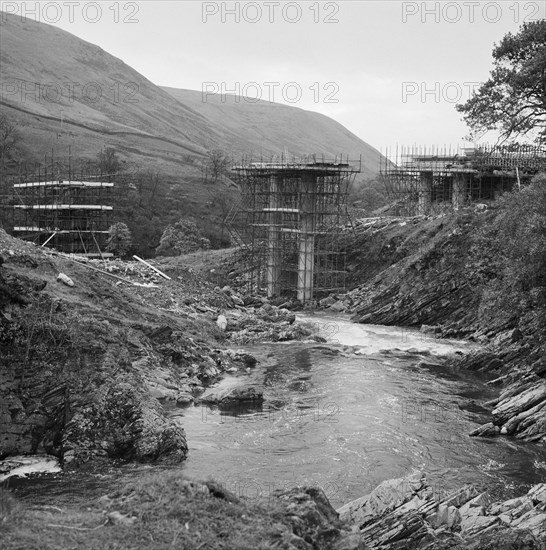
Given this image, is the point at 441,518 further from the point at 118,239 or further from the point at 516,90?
the point at 118,239

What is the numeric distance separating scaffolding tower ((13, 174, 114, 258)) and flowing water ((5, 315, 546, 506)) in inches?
1570

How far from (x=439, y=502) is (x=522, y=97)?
24973 millimetres

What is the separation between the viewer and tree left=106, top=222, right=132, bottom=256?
84562mm

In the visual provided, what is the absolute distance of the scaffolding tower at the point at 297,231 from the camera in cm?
6712

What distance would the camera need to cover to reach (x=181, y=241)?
91.1 meters

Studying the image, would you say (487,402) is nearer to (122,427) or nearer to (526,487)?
(526,487)

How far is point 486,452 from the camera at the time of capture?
2655 centimetres

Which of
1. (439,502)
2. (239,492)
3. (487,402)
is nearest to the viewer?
(439,502)

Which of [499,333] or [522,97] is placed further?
[499,333]

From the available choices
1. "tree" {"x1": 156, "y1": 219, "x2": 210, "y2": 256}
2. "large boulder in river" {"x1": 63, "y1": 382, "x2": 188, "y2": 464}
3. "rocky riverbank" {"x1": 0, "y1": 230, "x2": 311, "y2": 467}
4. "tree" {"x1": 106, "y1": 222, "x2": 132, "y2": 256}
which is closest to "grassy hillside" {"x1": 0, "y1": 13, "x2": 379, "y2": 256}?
"tree" {"x1": 156, "y1": 219, "x2": 210, "y2": 256}

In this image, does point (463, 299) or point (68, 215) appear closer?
point (463, 299)

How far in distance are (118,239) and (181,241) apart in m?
8.20

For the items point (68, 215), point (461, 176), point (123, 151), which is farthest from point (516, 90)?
point (123, 151)

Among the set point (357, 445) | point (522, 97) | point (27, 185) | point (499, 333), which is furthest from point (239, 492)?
point (27, 185)
